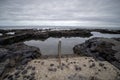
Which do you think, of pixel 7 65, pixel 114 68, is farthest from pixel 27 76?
pixel 114 68

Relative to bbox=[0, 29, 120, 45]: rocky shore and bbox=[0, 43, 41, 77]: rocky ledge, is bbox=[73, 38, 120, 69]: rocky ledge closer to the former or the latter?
bbox=[0, 43, 41, 77]: rocky ledge

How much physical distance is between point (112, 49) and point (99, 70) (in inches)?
218

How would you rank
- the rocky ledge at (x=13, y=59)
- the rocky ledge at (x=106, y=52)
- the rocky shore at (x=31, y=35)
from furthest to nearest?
the rocky shore at (x=31, y=35) → the rocky ledge at (x=106, y=52) → the rocky ledge at (x=13, y=59)

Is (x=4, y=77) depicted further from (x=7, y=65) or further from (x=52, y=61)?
(x=52, y=61)

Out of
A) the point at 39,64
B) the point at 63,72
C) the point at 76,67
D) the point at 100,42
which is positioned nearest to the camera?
the point at 63,72

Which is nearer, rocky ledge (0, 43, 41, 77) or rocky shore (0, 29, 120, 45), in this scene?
rocky ledge (0, 43, 41, 77)

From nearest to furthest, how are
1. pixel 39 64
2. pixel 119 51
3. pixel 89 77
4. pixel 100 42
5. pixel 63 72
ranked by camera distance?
pixel 89 77, pixel 63 72, pixel 39 64, pixel 119 51, pixel 100 42

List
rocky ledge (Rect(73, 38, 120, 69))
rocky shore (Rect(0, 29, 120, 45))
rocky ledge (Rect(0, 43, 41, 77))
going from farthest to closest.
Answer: rocky shore (Rect(0, 29, 120, 45))
rocky ledge (Rect(73, 38, 120, 69))
rocky ledge (Rect(0, 43, 41, 77))

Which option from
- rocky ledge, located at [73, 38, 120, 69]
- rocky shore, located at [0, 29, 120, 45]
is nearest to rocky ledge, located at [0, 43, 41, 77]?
rocky ledge, located at [73, 38, 120, 69]

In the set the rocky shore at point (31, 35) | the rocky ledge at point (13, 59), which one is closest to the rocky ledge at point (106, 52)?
the rocky ledge at point (13, 59)

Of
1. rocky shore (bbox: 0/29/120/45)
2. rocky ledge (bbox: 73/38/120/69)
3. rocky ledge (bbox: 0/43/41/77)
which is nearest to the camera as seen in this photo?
rocky ledge (bbox: 0/43/41/77)

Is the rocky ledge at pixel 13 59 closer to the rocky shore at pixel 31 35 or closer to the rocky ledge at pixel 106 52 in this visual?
the rocky ledge at pixel 106 52

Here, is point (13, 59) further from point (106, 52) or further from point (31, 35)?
point (31, 35)

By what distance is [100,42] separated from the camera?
16.1m
